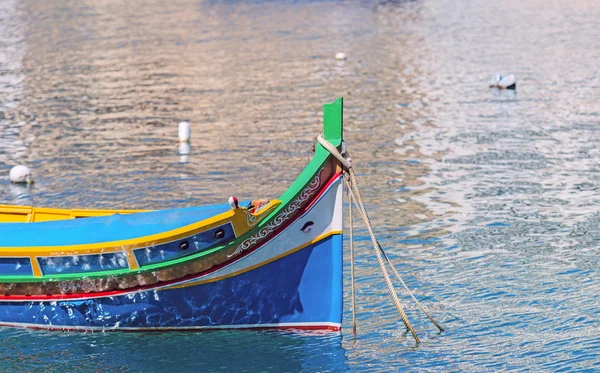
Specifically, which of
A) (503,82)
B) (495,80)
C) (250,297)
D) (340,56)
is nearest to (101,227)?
(250,297)

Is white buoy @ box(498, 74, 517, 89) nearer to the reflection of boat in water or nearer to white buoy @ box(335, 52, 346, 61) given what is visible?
white buoy @ box(335, 52, 346, 61)

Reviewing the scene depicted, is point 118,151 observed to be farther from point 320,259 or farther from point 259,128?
point 320,259

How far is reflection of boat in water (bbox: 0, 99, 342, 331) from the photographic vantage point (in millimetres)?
13219

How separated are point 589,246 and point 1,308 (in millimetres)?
10712

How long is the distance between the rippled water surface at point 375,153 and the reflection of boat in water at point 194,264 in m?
0.41

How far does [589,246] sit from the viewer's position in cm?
1800

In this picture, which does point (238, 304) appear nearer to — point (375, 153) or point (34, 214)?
point (34, 214)

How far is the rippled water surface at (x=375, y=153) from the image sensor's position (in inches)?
548

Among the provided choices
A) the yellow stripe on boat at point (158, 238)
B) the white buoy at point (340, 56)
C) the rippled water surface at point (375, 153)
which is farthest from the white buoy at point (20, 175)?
the white buoy at point (340, 56)

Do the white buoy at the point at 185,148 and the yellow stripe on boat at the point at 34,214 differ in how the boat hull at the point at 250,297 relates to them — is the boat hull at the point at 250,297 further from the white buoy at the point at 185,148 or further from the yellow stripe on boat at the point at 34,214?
the white buoy at the point at 185,148

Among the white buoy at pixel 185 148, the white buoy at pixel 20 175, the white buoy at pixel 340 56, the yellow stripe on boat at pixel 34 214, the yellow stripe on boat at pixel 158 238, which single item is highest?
the white buoy at pixel 340 56

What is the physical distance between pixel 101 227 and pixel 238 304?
2286 mm

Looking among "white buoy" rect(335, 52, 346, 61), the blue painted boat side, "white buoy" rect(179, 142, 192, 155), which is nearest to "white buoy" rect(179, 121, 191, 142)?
"white buoy" rect(179, 142, 192, 155)

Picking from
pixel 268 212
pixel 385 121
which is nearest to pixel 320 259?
pixel 268 212
